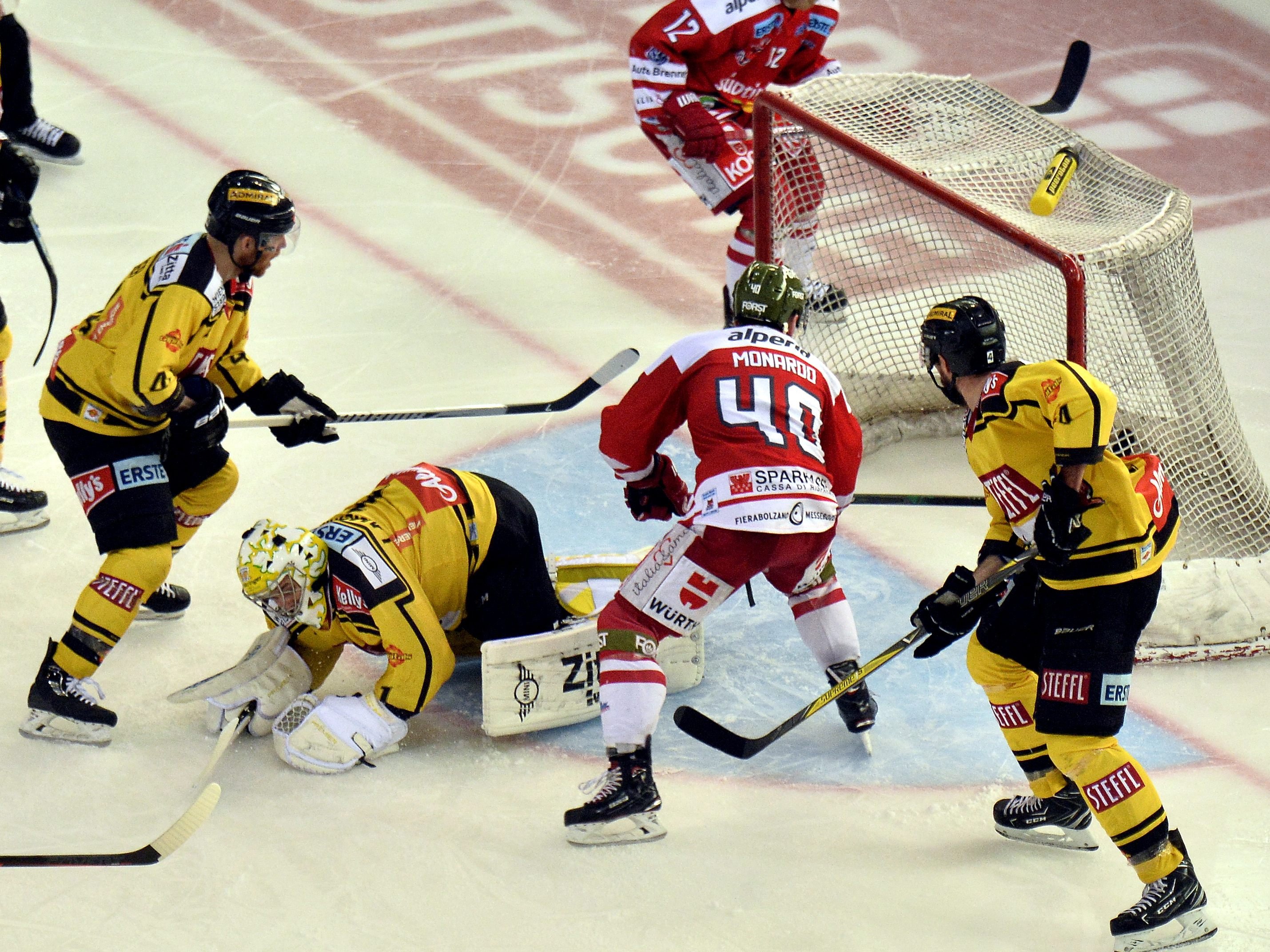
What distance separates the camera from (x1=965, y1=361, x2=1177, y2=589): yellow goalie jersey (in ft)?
9.10

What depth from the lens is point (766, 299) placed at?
3.40m

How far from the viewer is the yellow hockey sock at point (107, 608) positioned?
11.4 ft

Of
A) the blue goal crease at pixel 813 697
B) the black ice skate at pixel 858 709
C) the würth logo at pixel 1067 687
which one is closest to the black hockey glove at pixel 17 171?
the blue goal crease at pixel 813 697

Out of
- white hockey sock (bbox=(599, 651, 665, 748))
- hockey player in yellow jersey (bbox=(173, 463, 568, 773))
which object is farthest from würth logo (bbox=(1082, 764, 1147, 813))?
hockey player in yellow jersey (bbox=(173, 463, 568, 773))

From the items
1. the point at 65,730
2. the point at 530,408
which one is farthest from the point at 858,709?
the point at 65,730

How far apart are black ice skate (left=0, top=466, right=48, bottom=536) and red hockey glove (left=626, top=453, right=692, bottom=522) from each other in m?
1.72

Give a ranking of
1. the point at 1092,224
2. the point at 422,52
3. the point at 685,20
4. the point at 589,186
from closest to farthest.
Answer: the point at 1092,224
the point at 685,20
the point at 589,186
the point at 422,52

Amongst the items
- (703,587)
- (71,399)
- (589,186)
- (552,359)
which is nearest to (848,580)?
(703,587)

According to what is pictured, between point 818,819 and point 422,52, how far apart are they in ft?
15.5

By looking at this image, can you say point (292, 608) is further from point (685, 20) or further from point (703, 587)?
point (685, 20)

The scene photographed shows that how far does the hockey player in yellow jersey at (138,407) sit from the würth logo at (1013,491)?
1581mm

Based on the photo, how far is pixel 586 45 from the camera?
7.27 metres

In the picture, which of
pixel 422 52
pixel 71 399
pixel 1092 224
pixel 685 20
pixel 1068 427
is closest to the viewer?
pixel 1068 427

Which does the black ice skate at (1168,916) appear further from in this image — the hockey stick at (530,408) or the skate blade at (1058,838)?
the hockey stick at (530,408)
